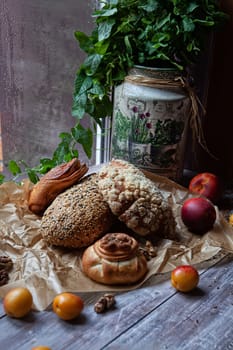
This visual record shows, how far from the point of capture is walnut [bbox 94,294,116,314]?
0.72 metres

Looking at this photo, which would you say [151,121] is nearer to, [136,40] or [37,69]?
[136,40]

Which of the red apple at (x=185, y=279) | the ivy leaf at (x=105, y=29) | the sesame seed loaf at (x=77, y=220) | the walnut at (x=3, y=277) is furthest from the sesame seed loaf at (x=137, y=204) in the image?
the ivy leaf at (x=105, y=29)

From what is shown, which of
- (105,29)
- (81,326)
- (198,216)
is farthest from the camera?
(105,29)

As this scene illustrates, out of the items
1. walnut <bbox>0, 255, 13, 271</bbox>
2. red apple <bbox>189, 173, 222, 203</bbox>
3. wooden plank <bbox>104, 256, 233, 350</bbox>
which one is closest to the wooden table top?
wooden plank <bbox>104, 256, 233, 350</bbox>

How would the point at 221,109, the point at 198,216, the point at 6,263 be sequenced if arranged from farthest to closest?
the point at 221,109 < the point at 198,216 < the point at 6,263

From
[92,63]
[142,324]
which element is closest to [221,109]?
[92,63]

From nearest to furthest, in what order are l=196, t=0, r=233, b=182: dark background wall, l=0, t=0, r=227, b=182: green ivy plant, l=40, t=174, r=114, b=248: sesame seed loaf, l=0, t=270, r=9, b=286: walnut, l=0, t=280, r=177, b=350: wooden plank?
l=0, t=280, r=177, b=350: wooden plank → l=0, t=270, r=9, b=286: walnut → l=40, t=174, r=114, b=248: sesame seed loaf → l=0, t=0, r=227, b=182: green ivy plant → l=196, t=0, r=233, b=182: dark background wall

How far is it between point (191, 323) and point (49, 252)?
309mm

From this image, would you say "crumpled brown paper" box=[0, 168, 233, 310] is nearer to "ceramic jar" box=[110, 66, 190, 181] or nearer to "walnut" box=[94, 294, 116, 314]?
"walnut" box=[94, 294, 116, 314]

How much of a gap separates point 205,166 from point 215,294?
580 millimetres

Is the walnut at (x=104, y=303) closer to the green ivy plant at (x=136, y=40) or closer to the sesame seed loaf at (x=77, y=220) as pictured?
the sesame seed loaf at (x=77, y=220)

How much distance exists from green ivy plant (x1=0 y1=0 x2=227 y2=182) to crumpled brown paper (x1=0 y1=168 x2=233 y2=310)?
0.16 m

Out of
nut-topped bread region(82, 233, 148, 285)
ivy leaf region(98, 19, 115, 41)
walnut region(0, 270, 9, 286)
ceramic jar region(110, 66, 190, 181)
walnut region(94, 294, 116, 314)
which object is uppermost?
ivy leaf region(98, 19, 115, 41)

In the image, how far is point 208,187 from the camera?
1106mm
